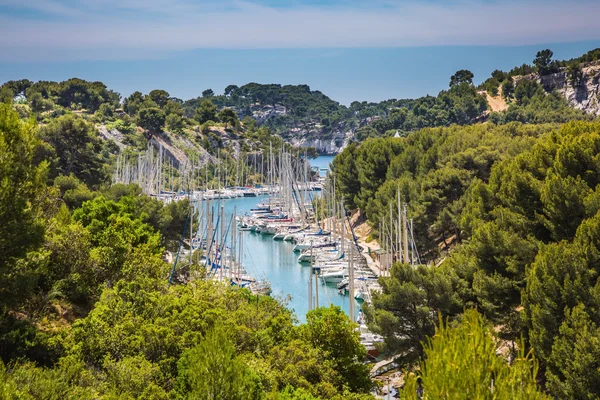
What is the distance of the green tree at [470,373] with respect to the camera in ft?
34.6

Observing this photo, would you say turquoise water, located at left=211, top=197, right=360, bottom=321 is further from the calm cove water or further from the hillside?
the hillside

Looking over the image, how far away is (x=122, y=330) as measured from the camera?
18.6 metres

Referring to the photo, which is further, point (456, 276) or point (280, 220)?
point (280, 220)

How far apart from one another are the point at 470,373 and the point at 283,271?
4158 centimetres

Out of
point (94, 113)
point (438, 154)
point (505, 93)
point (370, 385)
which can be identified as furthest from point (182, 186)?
point (370, 385)

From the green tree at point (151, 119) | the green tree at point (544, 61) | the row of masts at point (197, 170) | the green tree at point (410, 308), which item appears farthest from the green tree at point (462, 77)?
the green tree at point (410, 308)

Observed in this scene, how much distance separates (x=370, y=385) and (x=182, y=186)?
226 feet

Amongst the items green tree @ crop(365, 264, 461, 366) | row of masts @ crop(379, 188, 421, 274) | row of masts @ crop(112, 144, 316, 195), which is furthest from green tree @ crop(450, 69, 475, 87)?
green tree @ crop(365, 264, 461, 366)

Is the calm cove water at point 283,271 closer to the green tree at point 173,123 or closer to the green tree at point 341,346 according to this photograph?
the green tree at point 341,346

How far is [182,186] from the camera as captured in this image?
86.8 metres

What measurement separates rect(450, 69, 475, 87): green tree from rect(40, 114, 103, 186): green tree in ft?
289

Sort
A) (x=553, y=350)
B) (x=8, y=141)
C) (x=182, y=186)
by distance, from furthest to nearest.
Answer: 1. (x=182, y=186)
2. (x=553, y=350)
3. (x=8, y=141)

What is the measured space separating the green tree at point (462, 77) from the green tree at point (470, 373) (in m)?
116

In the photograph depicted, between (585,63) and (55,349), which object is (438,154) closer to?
(55,349)
